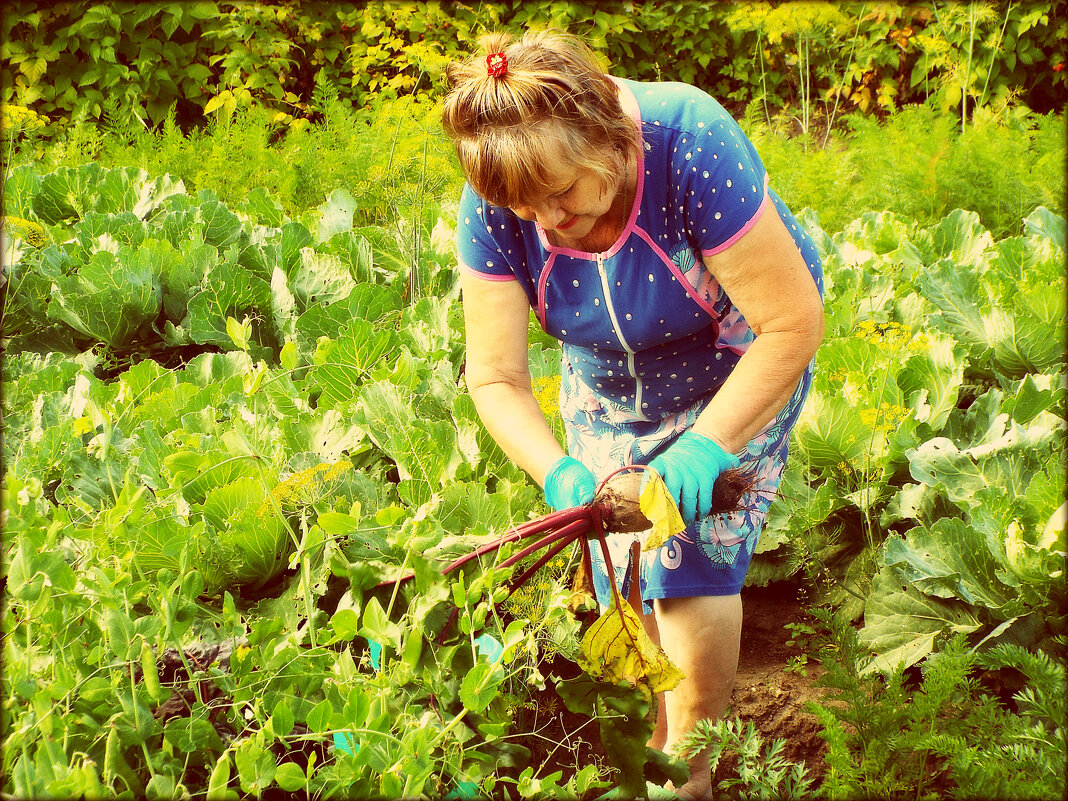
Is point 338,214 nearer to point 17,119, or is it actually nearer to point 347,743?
point 347,743

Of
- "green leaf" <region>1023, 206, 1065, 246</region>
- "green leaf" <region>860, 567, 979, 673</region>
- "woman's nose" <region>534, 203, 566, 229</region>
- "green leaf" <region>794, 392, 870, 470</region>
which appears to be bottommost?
"green leaf" <region>860, 567, 979, 673</region>

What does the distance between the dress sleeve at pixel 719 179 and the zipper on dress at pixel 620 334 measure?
0.22 m

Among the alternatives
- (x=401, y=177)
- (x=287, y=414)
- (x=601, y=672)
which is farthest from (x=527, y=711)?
(x=401, y=177)

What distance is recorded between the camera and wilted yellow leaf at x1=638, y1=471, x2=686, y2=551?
142 centimetres

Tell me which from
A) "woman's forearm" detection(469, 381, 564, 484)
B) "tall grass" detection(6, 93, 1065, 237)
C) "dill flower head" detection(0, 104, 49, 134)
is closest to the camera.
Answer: "woman's forearm" detection(469, 381, 564, 484)

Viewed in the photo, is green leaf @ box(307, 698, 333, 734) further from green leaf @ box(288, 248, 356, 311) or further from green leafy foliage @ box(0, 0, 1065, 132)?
green leafy foliage @ box(0, 0, 1065, 132)

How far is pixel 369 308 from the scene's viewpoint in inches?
117

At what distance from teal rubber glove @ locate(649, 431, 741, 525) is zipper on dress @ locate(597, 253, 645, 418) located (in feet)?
0.90

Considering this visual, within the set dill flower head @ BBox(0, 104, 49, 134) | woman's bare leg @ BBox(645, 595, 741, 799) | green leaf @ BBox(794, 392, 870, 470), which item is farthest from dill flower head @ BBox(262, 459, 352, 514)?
dill flower head @ BBox(0, 104, 49, 134)

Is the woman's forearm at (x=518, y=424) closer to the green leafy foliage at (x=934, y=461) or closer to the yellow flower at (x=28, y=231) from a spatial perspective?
the green leafy foliage at (x=934, y=461)

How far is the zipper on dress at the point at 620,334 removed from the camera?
168 centimetres

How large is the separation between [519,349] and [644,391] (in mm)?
287

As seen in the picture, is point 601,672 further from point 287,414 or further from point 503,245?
point 287,414

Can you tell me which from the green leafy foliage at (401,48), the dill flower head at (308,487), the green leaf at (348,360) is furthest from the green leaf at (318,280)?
the green leafy foliage at (401,48)
